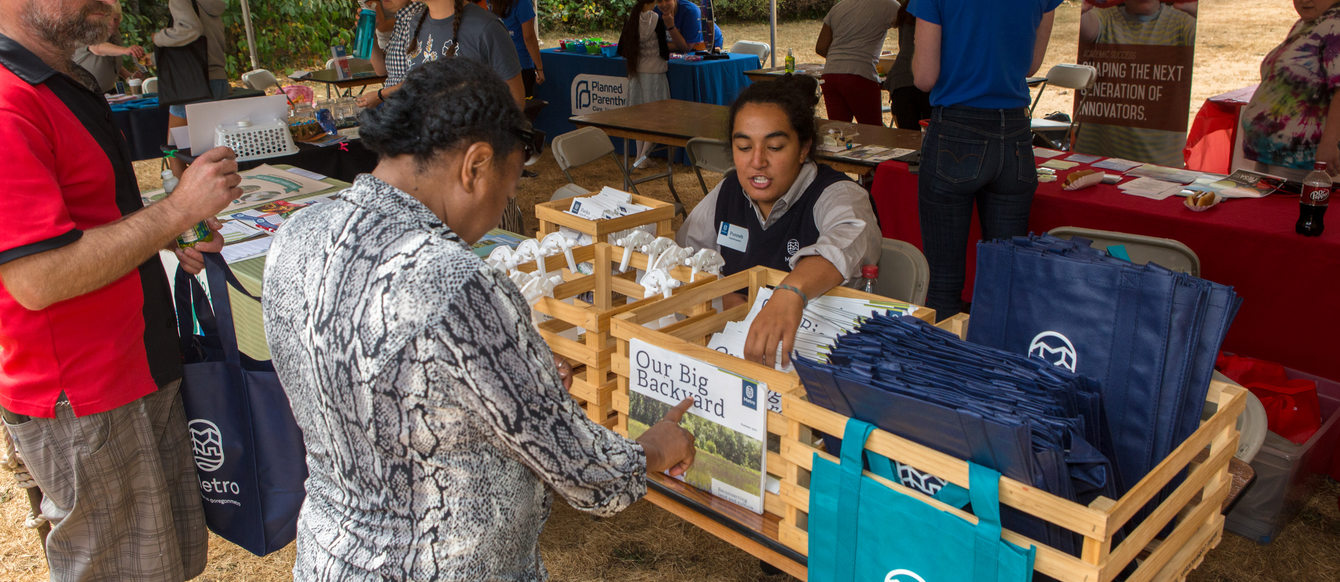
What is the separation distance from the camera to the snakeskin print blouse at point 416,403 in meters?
0.95

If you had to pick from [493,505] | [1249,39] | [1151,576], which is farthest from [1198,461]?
[1249,39]

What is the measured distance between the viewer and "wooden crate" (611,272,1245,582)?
1090mm

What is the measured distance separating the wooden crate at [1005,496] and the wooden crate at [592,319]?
0.20ft

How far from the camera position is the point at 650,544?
2.59 m

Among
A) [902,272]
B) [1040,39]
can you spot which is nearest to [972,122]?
[1040,39]

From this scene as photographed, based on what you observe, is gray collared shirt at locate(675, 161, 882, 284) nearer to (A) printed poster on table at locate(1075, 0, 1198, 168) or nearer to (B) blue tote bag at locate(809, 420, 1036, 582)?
(B) blue tote bag at locate(809, 420, 1036, 582)

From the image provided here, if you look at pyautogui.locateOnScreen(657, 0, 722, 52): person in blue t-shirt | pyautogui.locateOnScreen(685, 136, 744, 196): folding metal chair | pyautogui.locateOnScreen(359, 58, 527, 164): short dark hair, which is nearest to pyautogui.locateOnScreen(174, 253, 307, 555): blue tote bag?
pyautogui.locateOnScreen(359, 58, 527, 164): short dark hair

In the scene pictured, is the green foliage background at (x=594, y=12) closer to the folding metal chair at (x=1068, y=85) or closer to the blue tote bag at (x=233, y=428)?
the folding metal chair at (x=1068, y=85)

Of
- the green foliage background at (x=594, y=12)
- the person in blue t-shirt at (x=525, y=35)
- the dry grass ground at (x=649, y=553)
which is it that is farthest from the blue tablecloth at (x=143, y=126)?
the green foliage background at (x=594, y=12)

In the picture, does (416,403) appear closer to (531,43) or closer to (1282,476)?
(1282,476)

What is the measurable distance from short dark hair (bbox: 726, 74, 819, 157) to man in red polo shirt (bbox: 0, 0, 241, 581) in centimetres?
128

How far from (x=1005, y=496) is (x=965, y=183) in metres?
2.12

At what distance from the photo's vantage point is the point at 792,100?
7.70ft

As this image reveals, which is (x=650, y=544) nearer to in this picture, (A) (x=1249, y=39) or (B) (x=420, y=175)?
(B) (x=420, y=175)
